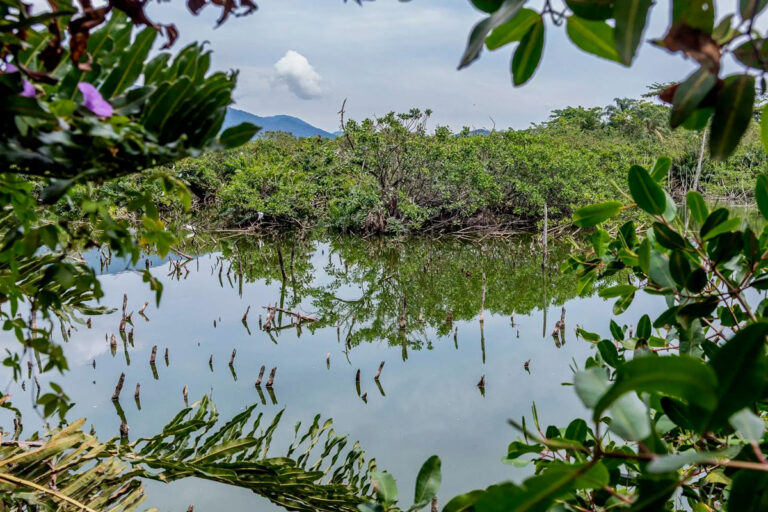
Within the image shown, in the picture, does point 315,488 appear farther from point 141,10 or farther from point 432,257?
point 432,257

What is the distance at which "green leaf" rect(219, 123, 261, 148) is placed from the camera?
389 millimetres

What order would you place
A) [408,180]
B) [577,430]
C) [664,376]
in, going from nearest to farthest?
[664,376]
[577,430]
[408,180]

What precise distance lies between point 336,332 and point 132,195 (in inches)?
213

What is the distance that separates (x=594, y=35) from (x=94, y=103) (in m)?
0.33

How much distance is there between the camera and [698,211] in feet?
1.98

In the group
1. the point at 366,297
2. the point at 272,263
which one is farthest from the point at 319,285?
the point at 272,263

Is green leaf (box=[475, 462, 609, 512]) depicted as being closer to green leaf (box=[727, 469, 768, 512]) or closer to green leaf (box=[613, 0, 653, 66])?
green leaf (box=[727, 469, 768, 512])

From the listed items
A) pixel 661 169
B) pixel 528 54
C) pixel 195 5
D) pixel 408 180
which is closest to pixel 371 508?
pixel 528 54

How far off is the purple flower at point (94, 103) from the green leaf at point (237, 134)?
0.26ft

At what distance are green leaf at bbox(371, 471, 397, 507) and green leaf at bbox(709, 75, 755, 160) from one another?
1.07 feet

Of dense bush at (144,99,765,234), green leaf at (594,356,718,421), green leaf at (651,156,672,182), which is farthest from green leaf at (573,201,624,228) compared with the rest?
dense bush at (144,99,765,234)

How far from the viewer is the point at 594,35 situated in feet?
0.94

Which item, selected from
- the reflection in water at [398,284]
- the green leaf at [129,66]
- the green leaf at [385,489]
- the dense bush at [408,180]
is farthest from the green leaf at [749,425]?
the dense bush at [408,180]

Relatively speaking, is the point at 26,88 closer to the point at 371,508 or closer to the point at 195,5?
the point at 195,5
